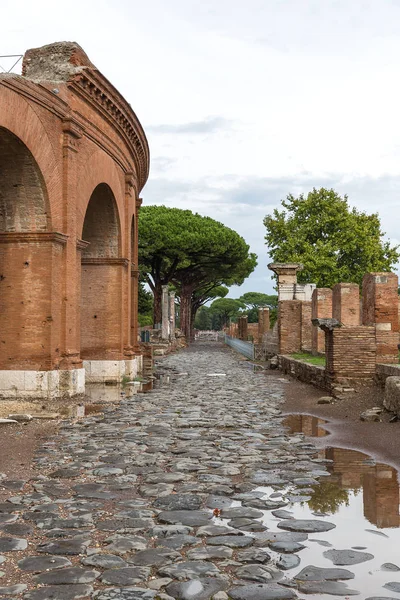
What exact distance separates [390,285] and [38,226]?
6387 millimetres

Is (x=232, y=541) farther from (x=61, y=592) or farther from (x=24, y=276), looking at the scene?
(x=24, y=276)

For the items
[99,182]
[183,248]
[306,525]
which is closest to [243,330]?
[183,248]

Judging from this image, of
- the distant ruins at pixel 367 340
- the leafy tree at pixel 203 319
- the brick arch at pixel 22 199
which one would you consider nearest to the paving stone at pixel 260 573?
the distant ruins at pixel 367 340

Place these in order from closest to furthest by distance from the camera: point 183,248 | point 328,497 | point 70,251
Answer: point 328,497 < point 70,251 < point 183,248

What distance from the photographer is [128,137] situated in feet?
50.8

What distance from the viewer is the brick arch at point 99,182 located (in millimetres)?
12125

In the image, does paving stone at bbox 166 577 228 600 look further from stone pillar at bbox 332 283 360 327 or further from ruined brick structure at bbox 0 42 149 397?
stone pillar at bbox 332 283 360 327

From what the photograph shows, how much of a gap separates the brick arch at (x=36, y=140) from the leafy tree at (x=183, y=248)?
24334 millimetres

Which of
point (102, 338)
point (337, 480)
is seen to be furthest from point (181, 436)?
point (102, 338)

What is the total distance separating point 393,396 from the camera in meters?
8.27

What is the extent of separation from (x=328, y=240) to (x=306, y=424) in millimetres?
28442

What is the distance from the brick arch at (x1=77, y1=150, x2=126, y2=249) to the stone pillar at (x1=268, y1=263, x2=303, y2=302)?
7.75 metres

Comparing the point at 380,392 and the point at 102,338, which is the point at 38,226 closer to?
the point at 102,338

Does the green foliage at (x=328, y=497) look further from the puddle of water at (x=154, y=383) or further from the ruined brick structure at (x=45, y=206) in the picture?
the puddle of water at (x=154, y=383)
